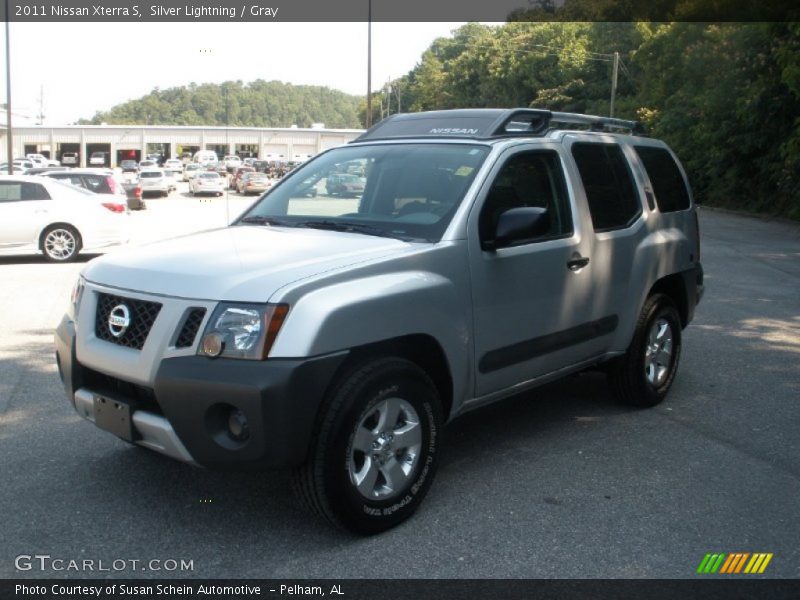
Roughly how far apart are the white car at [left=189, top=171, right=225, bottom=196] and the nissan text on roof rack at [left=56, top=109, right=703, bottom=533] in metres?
31.5

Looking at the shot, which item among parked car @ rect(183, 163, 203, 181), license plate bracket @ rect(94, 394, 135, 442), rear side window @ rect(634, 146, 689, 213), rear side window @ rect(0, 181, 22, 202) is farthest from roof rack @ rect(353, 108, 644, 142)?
parked car @ rect(183, 163, 203, 181)

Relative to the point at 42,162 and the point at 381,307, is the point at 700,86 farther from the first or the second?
the point at 42,162

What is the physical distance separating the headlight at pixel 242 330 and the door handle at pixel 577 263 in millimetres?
2180

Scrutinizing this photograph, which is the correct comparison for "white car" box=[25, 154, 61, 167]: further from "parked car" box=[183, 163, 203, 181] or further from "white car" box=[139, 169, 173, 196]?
"white car" box=[139, 169, 173, 196]

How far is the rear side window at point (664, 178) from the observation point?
21.1ft

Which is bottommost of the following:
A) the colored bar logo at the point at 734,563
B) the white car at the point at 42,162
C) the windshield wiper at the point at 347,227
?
the colored bar logo at the point at 734,563

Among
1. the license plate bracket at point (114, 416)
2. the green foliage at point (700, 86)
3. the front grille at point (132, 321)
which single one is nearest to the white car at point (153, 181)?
the green foliage at point (700, 86)

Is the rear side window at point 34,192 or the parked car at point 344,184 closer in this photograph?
the parked car at point 344,184

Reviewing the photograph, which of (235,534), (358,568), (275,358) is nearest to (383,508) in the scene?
(358,568)

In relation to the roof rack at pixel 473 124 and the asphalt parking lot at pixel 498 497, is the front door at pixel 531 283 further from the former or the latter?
the asphalt parking lot at pixel 498 497

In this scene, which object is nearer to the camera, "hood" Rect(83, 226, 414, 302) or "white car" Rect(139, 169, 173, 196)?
"hood" Rect(83, 226, 414, 302)
